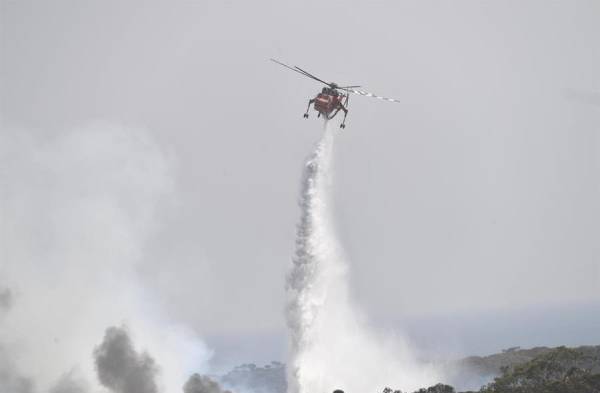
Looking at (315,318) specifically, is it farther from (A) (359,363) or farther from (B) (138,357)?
(B) (138,357)

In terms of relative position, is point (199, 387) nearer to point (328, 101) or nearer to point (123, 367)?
point (123, 367)

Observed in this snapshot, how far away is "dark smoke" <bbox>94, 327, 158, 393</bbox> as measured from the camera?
10656cm

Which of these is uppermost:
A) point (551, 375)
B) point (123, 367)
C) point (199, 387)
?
point (123, 367)

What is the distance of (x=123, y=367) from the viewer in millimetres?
110062

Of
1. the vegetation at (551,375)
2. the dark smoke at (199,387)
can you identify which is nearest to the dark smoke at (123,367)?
the dark smoke at (199,387)

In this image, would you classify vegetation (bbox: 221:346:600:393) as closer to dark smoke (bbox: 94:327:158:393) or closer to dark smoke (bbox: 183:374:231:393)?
→ dark smoke (bbox: 183:374:231:393)

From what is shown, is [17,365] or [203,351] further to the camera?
[203,351]

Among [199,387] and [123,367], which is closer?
[199,387]

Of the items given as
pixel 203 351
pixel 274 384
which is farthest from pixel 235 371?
pixel 274 384

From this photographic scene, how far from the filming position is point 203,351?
16888 centimetres

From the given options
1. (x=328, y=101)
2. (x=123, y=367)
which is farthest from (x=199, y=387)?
(x=328, y=101)

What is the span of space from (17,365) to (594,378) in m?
88.7

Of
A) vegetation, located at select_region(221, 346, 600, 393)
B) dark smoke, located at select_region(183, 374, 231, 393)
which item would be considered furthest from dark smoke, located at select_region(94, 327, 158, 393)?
vegetation, located at select_region(221, 346, 600, 393)

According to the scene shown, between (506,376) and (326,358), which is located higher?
(326,358)
